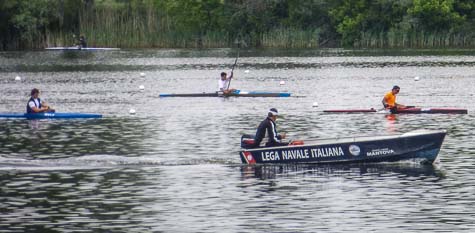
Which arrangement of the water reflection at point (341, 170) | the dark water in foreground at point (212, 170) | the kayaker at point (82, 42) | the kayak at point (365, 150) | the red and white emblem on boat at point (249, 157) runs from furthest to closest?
the kayaker at point (82, 42) → the red and white emblem on boat at point (249, 157) → the kayak at point (365, 150) → the water reflection at point (341, 170) → the dark water in foreground at point (212, 170)

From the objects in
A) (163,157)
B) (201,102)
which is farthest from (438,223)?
(201,102)

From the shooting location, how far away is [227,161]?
117 feet

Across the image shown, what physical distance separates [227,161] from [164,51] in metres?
88.5

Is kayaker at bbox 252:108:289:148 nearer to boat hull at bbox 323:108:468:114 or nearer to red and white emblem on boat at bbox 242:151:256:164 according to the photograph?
red and white emblem on boat at bbox 242:151:256:164

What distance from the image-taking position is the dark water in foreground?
26.5 metres

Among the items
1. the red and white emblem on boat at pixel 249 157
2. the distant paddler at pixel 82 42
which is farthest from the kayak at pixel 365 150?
the distant paddler at pixel 82 42

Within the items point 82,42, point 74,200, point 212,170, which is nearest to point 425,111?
point 212,170

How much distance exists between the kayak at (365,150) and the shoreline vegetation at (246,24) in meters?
86.5

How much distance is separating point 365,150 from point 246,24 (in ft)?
332

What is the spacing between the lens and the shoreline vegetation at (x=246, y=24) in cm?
12094

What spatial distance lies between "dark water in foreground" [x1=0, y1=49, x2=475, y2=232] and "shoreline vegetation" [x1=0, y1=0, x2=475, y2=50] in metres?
45.3

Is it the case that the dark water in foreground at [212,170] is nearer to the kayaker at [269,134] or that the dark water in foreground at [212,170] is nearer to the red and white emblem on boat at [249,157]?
the red and white emblem on boat at [249,157]

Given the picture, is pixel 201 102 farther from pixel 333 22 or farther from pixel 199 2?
pixel 199 2

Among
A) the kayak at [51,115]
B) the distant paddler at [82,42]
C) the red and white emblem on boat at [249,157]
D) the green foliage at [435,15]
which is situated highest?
the green foliage at [435,15]
